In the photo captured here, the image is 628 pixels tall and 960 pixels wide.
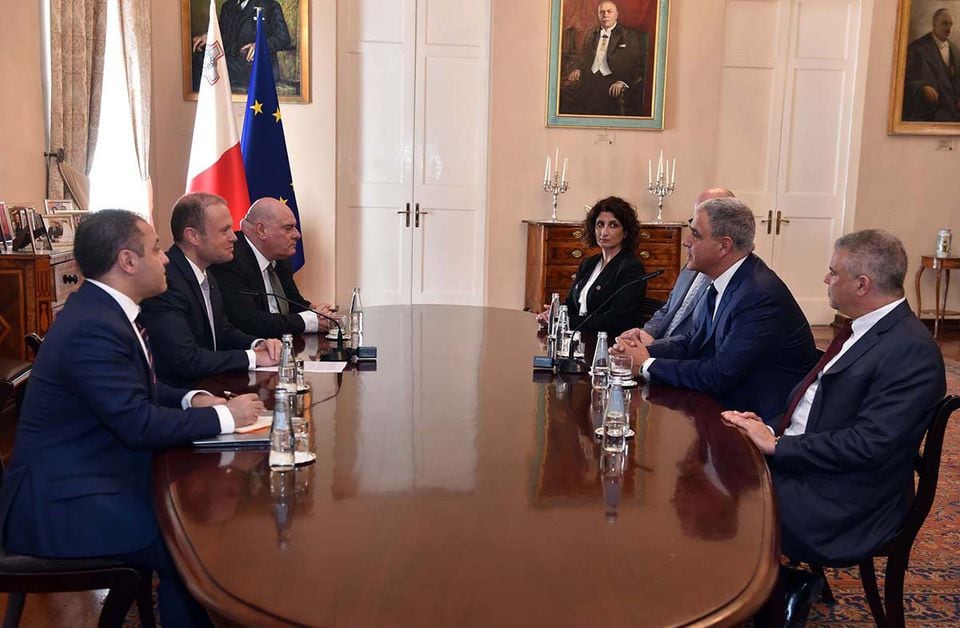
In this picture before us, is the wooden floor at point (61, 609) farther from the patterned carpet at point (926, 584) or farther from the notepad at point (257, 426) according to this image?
the patterned carpet at point (926, 584)

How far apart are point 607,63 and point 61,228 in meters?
4.60

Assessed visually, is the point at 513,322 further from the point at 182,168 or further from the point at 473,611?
the point at 182,168

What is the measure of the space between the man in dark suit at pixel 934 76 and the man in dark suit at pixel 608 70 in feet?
8.73

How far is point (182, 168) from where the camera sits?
24.1 feet

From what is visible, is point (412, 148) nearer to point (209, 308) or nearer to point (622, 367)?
point (209, 308)

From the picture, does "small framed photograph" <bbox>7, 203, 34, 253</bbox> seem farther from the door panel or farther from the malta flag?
the door panel

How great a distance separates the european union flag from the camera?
6.59 m

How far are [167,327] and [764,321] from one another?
1887mm

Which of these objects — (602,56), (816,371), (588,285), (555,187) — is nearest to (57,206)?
(588,285)

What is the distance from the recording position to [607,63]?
7695 millimetres

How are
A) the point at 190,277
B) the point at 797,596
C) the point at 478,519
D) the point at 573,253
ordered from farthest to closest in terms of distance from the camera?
the point at 573,253 < the point at 190,277 < the point at 797,596 < the point at 478,519

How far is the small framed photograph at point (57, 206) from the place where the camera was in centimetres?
519

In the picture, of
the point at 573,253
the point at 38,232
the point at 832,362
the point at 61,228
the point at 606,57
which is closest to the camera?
the point at 832,362

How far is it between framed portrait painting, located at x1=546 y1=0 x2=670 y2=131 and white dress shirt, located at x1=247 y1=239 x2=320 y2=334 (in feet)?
13.9
